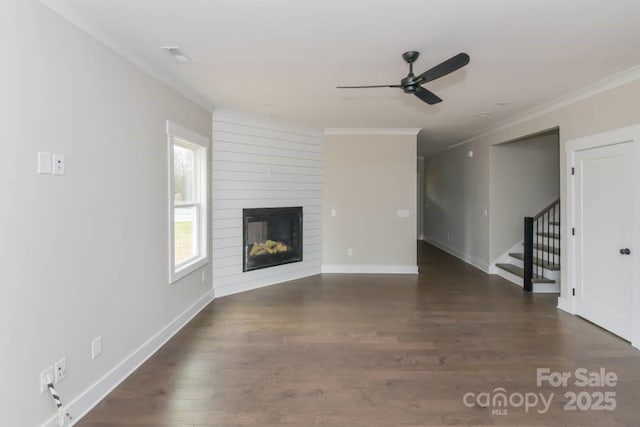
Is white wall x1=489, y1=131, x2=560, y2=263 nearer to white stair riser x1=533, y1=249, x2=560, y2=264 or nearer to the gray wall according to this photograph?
the gray wall

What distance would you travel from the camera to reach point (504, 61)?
3.04 meters

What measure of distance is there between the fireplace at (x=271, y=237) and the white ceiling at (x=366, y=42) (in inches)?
75.8

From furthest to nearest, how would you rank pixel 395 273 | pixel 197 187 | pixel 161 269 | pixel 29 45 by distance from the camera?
1. pixel 395 273
2. pixel 197 187
3. pixel 161 269
4. pixel 29 45

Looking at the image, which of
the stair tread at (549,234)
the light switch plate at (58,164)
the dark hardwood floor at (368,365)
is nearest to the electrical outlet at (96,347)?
the dark hardwood floor at (368,365)

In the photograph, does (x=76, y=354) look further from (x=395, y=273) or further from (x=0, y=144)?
(x=395, y=273)

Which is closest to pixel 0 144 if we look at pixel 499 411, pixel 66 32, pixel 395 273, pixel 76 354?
pixel 66 32

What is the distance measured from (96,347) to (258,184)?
338 centimetres

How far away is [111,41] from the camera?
2547 mm

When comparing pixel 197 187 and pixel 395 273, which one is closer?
pixel 197 187

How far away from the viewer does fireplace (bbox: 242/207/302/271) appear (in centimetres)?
531

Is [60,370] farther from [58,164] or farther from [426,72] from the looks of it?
[426,72]

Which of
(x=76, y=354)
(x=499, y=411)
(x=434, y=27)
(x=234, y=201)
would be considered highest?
(x=434, y=27)

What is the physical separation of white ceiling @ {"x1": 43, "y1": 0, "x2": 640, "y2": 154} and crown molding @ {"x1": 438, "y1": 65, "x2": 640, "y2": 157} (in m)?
0.13

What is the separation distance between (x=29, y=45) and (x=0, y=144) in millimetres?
592
